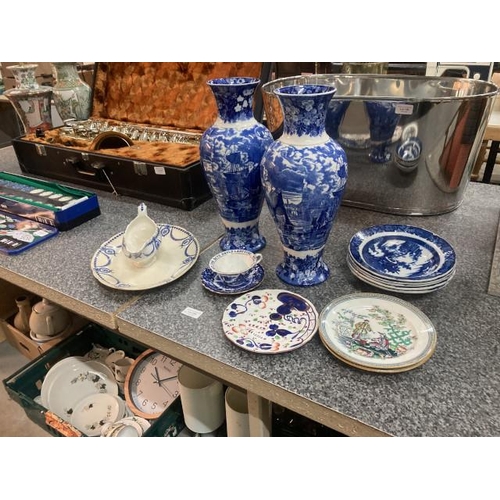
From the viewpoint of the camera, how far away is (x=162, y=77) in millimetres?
1544

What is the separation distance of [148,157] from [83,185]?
31 cm

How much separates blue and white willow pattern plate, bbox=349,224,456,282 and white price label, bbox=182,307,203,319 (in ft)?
1.06

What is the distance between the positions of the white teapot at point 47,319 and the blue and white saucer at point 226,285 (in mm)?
769

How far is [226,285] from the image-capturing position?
2.61ft

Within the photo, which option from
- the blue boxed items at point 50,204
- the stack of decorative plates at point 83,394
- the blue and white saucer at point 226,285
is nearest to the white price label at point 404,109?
the blue and white saucer at point 226,285

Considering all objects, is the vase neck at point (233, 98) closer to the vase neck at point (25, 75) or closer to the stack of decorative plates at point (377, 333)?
the stack of decorative plates at point (377, 333)

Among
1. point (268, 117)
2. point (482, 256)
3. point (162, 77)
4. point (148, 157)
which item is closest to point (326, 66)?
point (162, 77)

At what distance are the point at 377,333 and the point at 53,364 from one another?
1067mm

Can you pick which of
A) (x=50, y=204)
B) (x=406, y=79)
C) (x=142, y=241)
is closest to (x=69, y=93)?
(x=50, y=204)

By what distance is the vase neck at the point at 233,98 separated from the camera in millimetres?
771

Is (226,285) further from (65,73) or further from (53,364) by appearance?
Result: (65,73)

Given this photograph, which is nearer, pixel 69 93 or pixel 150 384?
pixel 150 384

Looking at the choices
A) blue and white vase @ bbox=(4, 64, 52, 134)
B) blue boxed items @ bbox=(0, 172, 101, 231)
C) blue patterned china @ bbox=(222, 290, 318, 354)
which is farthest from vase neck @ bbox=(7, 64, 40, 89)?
blue patterned china @ bbox=(222, 290, 318, 354)

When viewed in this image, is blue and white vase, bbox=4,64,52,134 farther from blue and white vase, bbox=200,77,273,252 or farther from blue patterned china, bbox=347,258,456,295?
blue patterned china, bbox=347,258,456,295
